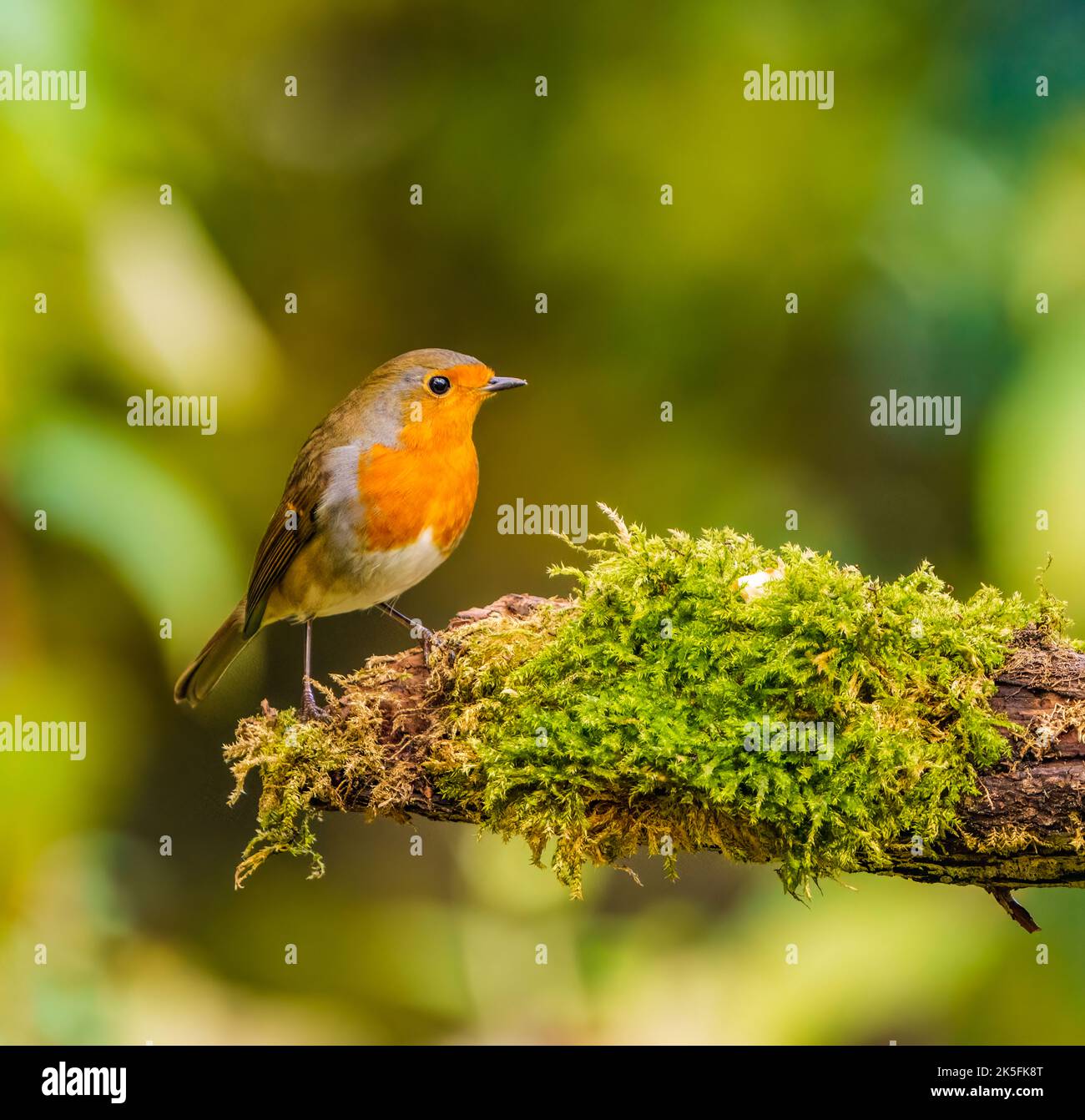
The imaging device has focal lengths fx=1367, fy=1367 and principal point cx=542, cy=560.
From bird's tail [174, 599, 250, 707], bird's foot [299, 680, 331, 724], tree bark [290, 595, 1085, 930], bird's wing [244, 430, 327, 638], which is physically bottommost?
tree bark [290, 595, 1085, 930]

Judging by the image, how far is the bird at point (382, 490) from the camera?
3.40 meters

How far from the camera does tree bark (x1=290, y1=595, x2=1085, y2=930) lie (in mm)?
2445

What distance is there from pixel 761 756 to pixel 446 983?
224 cm

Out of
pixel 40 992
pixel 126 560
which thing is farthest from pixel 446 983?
pixel 126 560

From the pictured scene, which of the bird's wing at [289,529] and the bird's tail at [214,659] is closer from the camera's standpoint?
the bird's wing at [289,529]

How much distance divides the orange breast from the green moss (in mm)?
746
